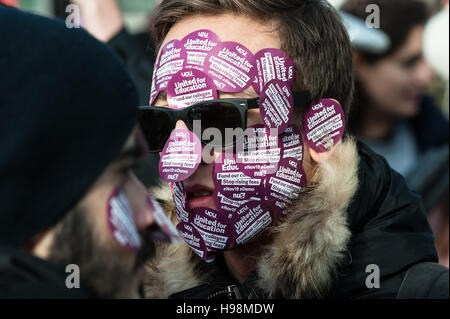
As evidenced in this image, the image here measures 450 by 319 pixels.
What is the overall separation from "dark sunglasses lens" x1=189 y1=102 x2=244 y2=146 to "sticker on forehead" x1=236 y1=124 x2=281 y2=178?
48mm

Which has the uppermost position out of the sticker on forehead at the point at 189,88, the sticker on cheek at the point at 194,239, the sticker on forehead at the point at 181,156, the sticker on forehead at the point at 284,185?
the sticker on forehead at the point at 189,88

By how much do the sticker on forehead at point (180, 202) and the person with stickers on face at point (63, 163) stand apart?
1.87ft

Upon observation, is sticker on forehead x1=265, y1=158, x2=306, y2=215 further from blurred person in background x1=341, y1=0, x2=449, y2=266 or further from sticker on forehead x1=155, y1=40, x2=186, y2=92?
blurred person in background x1=341, y1=0, x2=449, y2=266

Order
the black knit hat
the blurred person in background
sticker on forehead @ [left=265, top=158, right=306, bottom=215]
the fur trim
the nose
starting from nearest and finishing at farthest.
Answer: the black knit hat, the nose, the fur trim, sticker on forehead @ [left=265, top=158, right=306, bottom=215], the blurred person in background

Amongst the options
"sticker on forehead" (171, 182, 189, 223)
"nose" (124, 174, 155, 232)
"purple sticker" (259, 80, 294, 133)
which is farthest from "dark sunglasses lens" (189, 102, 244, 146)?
"nose" (124, 174, 155, 232)

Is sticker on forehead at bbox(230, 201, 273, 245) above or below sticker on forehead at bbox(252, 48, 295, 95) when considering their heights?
below

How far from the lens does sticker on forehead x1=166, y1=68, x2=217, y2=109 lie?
242 cm

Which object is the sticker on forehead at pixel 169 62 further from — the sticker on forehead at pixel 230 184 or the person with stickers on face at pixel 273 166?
the sticker on forehead at pixel 230 184

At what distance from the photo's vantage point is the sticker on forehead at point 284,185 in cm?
241

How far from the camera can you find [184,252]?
2770 millimetres

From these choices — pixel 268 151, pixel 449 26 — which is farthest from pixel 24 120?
pixel 449 26

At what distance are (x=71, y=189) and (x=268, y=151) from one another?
901 millimetres

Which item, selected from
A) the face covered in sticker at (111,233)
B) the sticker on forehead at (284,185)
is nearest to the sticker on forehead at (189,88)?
the sticker on forehead at (284,185)
